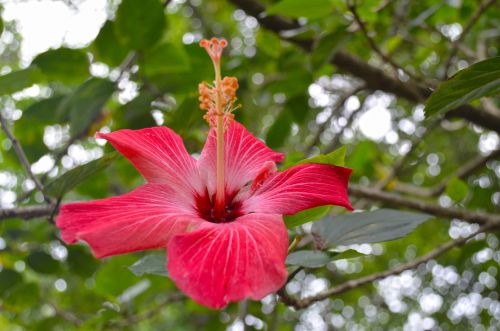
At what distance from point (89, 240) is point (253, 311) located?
4.27 ft

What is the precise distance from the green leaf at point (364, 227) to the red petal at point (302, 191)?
146mm

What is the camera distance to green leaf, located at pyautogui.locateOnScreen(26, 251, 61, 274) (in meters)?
1.73

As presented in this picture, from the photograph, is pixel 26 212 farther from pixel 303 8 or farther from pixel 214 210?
pixel 303 8

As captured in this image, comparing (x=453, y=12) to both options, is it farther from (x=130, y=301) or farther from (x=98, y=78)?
(x=130, y=301)

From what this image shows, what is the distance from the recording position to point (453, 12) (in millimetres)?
1885

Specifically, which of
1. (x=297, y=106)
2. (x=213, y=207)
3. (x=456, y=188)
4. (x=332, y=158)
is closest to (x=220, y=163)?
(x=213, y=207)

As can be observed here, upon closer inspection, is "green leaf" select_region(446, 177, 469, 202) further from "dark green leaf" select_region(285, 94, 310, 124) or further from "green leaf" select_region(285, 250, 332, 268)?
"green leaf" select_region(285, 250, 332, 268)

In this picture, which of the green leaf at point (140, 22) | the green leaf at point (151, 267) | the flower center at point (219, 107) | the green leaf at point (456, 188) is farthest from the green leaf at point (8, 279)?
the green leaf at point (456, 188)

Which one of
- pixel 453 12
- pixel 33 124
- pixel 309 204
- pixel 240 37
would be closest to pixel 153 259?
pixel 309 204

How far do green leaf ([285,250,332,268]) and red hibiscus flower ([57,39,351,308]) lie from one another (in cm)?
9

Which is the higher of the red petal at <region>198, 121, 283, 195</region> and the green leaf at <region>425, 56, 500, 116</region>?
the green leaf at <region>425, 56, 500, 116</region>

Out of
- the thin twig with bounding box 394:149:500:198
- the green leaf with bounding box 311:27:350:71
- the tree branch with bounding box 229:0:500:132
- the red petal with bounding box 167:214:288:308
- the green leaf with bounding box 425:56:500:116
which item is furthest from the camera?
the thin twig with bounding box 394:149:500:198

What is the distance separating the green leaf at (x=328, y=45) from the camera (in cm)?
144

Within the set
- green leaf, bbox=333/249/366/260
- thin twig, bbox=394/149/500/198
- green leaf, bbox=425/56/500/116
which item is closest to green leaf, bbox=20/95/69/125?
green leaf, bbox=333/249/366/260
